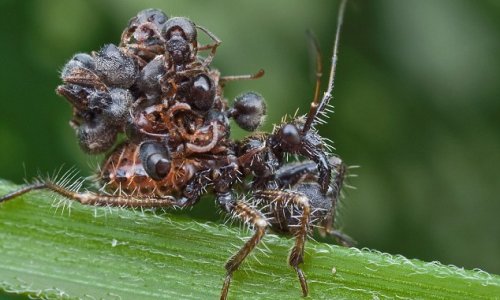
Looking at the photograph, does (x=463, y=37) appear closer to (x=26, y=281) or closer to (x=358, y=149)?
(x=358, y=149)

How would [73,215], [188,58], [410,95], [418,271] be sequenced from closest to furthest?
[418,271], [73,215], [188,58], [410,95]

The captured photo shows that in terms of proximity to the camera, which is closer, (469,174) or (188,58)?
(188,58)

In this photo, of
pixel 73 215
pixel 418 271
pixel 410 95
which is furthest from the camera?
pixel 410 95

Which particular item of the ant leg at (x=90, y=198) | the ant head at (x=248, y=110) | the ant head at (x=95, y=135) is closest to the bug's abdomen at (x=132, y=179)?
the ant head at (x=95, y=135)

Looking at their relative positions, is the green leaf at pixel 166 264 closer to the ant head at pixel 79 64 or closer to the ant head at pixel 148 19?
the ant head at pixel 79 64

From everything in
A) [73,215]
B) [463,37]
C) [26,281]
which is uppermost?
[463,37]

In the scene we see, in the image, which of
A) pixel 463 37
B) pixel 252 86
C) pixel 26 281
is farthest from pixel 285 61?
pixel 26 281
